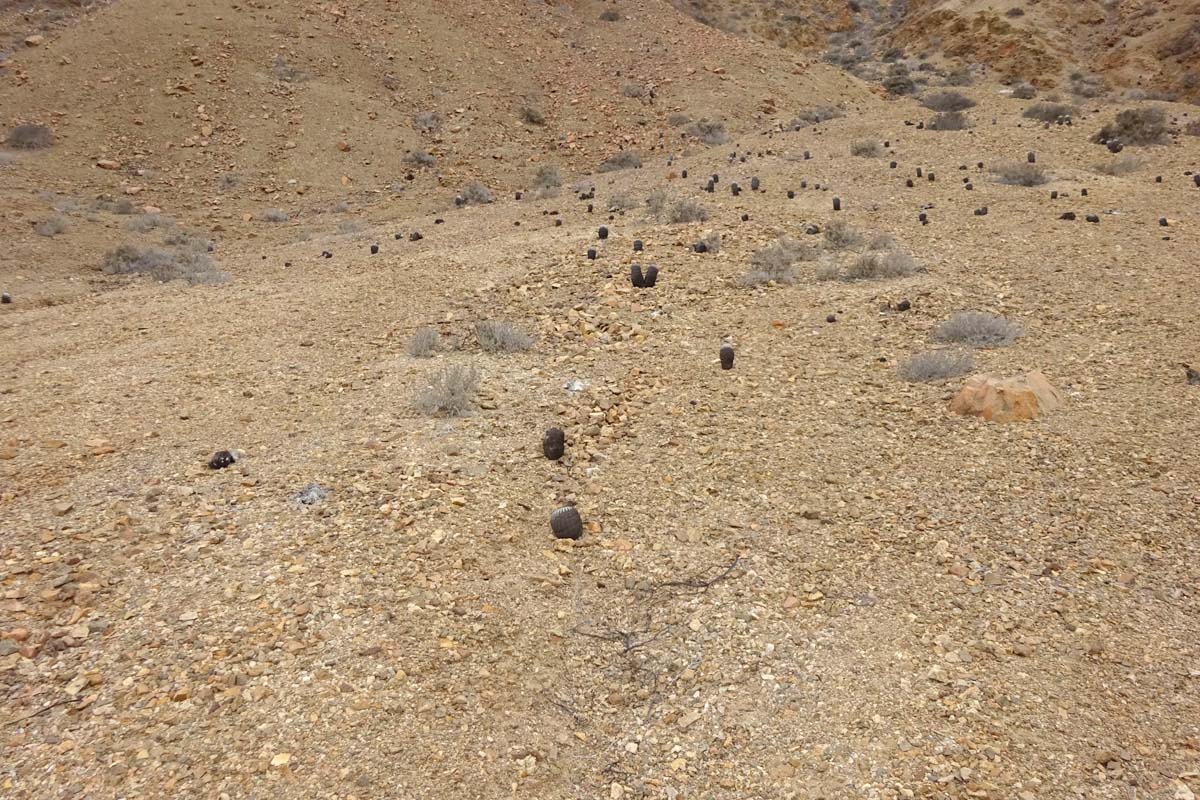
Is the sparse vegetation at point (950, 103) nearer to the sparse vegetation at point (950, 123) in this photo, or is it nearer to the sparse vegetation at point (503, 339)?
the sparse vegetation at point (950, 123)

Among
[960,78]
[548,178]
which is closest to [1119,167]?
[548,178]

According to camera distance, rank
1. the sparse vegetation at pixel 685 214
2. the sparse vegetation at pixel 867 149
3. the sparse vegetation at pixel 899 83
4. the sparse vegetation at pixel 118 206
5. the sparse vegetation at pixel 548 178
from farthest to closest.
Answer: the sparse vegetation at pixel 899 83 → the sparse vegetation at pixel 548 178 → the sparse vegetation at pixel 118 206 → the sparse vegetation at pixel 867 149 → the sparse vegetation at pixel 685 214

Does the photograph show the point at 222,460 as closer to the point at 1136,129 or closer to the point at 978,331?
the point at 978,331

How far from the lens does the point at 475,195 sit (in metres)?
16.9

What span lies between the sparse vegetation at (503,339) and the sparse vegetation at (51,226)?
12.2 metres

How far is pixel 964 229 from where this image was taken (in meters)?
10.2

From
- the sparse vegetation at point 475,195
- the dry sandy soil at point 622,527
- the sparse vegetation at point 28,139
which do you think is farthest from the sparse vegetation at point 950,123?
the sparse vegetation at point 28,139

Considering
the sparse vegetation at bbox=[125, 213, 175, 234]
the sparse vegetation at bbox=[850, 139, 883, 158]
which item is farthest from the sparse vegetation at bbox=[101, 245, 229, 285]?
the sparse vegetation at bbox=[850, 139, 883, 158]

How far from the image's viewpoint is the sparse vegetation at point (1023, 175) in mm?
12055

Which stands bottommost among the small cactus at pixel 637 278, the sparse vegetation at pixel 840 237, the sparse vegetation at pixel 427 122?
the small cactus at pixel 637 278

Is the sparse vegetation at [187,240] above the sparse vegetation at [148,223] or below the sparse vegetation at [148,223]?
below

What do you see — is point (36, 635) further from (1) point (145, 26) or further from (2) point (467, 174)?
(1) point (145, 26)

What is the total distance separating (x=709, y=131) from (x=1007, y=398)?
17.6 metres

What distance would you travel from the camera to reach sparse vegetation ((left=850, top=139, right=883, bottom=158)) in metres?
14.9
